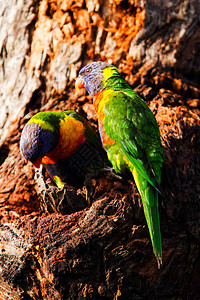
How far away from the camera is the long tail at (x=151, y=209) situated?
206 centimetres

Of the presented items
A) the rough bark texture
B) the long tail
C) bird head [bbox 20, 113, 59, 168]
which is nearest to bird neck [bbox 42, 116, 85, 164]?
bird head [bbox 20, 113, 59, 168]

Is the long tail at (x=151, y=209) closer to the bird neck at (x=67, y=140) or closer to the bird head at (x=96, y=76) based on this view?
the bird neck at (x=67, y=140)

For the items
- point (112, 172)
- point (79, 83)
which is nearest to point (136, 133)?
point (112, 172)

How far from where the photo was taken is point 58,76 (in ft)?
10.9

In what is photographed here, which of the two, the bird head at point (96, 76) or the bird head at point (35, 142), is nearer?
the bird head at point (35, 142)

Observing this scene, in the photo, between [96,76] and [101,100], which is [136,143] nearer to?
[101,100]

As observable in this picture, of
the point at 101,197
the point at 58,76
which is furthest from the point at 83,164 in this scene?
the point at 58,76

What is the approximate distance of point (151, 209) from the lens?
2.13 m

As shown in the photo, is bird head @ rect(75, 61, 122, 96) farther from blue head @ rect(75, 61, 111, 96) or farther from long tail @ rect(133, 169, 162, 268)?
long tail @ rect(133, 169, 162, 268)

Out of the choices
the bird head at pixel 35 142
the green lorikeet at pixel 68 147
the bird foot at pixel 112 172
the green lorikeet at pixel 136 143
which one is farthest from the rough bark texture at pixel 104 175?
the bird head at pixel 35 142

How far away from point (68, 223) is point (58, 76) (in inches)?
70.1

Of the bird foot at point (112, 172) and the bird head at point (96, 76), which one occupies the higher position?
the bird head at point (96, 76)

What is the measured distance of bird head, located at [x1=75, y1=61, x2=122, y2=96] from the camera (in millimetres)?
2822

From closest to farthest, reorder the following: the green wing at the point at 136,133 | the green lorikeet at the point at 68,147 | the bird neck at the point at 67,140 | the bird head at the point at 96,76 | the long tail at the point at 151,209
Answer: the long tail at the point at 151,209
the green wing at the point at 136,133
the green lorikeet at the point at 68,147
the bird neck at the point at 67,140
the bird head at the point at 96,76
